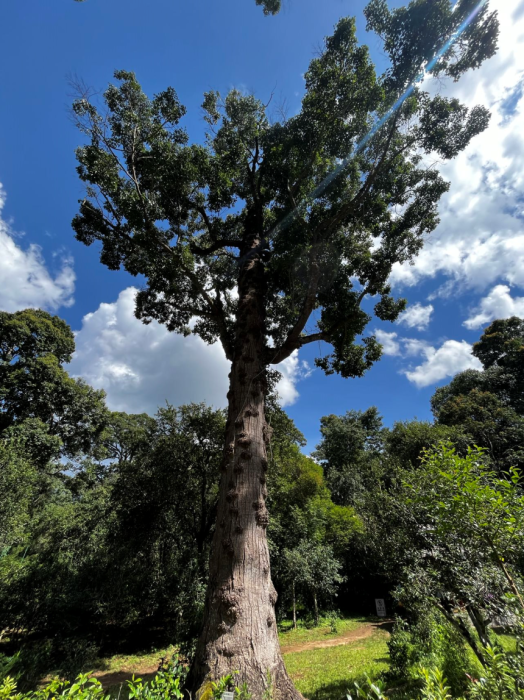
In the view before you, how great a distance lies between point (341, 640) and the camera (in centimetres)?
1116

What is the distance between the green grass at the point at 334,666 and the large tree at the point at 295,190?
192 inches

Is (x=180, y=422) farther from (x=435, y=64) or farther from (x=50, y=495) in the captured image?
(x=50, y=495)

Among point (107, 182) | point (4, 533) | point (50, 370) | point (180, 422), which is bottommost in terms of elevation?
point (4, 533)

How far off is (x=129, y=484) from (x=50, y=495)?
16.4 meters

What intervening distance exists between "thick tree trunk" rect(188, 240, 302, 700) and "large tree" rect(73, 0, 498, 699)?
41mm

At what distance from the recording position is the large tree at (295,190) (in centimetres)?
536

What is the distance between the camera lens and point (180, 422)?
10812 mm

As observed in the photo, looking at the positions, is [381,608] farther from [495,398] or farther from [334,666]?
[495,398]

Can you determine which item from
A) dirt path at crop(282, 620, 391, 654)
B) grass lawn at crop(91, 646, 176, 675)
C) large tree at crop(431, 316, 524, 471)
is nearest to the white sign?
Result: dirt path at crop(282, 620, 391, 654)

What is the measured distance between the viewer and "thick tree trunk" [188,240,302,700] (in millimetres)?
2650

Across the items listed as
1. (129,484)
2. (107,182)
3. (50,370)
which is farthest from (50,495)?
(107,182)

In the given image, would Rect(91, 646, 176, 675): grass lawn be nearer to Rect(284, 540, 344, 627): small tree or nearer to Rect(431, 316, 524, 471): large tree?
Rect(284, 540, 344, 627): small tree

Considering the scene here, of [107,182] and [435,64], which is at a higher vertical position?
[435,64]

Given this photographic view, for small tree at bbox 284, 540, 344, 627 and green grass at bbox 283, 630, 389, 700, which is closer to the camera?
green grass at bbox 283, 630, 389, 700
